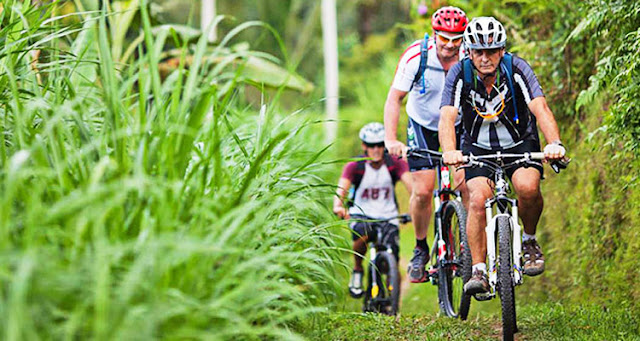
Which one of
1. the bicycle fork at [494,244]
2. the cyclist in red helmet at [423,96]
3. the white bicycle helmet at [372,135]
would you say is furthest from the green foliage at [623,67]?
the white bicycle helmet at [372,135]

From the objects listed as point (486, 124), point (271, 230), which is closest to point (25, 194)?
point (271, 230)

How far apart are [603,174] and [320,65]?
3047 cm

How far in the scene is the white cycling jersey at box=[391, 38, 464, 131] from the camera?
7.30 m

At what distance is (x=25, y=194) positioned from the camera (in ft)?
12.0

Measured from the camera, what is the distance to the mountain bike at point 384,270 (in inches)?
362

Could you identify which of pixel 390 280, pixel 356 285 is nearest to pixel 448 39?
pixel 390 280

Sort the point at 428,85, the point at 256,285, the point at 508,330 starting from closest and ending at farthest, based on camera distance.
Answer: the point at 256,285, the point at 508,330, the point at 428,85

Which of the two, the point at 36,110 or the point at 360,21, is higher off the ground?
the point at 360,21

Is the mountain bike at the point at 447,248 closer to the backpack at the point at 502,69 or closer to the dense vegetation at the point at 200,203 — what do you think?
the dense vegetation at the point at 200,203

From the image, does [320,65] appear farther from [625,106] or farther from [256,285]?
[256,285]

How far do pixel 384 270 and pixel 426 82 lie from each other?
2.73m

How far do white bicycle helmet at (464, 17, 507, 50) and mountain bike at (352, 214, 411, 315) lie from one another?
3401 mm

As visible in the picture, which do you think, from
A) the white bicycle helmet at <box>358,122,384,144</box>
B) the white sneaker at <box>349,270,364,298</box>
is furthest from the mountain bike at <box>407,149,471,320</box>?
the white sneaker at <box>349,270,364,298</box>

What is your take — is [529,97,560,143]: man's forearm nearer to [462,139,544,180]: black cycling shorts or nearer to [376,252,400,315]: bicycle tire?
[462,139,544,180]: black cycling shorts
